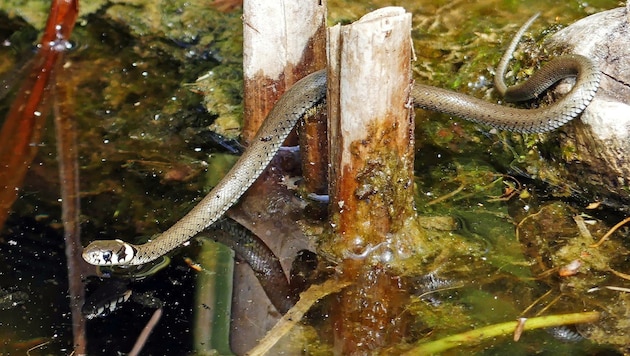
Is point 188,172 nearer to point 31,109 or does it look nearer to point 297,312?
point 31,109

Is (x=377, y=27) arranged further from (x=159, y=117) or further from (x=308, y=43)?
(x=159, y=117)

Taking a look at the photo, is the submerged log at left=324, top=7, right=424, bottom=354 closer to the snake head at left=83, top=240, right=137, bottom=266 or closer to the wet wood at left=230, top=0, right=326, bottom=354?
the wet wood at left=230, top=0, right=326, bottom=354

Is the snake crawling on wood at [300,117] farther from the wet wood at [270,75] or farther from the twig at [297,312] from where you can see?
the twig at [297,312]

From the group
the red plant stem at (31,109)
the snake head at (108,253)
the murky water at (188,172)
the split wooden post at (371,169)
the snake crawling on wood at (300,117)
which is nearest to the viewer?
the split wooden post at (371,169)

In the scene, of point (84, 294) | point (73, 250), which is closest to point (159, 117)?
point (73, 250)

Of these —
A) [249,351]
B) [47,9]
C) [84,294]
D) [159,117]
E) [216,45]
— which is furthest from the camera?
[47,9]

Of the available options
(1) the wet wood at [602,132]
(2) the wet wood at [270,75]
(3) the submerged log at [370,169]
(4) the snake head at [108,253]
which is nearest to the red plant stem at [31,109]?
(4) the snake head at [108,253]

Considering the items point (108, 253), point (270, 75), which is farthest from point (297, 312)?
point (270, 75)
